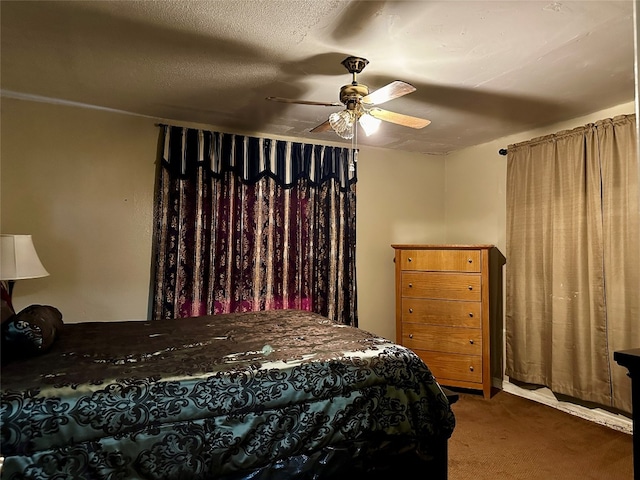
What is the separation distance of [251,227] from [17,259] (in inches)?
67.4

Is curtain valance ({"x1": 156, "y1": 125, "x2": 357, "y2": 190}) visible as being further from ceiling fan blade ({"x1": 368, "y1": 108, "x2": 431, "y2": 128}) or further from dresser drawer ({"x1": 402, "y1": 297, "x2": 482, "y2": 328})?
dresser drawer ({"x1": 402, "y1": 297, "x2": 482, "y2": 328})

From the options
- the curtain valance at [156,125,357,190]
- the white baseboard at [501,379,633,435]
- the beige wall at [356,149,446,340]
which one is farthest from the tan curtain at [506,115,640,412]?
the curtain valance at [156,125,357,190]

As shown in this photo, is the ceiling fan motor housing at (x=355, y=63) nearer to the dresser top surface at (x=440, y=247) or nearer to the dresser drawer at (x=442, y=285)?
the dresser top surface at (x=440, y=247)

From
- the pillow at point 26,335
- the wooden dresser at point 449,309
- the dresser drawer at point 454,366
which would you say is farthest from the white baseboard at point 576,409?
the pillow at point 26,335

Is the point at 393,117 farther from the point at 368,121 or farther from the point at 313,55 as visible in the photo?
the point at 313,55

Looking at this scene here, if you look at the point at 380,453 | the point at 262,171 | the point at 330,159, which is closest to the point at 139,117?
the point at 262,171

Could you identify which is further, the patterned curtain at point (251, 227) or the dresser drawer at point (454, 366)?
the dresser drawer at point (454, 366)

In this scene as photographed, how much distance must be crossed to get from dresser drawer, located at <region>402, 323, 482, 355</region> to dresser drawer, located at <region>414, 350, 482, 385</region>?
1.8 inches

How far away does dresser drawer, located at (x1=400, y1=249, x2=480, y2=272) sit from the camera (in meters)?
3.57

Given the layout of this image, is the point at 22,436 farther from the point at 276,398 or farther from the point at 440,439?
the point at 440,439

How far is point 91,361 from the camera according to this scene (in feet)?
5.44

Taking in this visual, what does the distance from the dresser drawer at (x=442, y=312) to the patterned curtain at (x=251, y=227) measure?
539mm

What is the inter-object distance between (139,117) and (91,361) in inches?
90.1

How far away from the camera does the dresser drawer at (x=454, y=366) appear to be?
354cm
